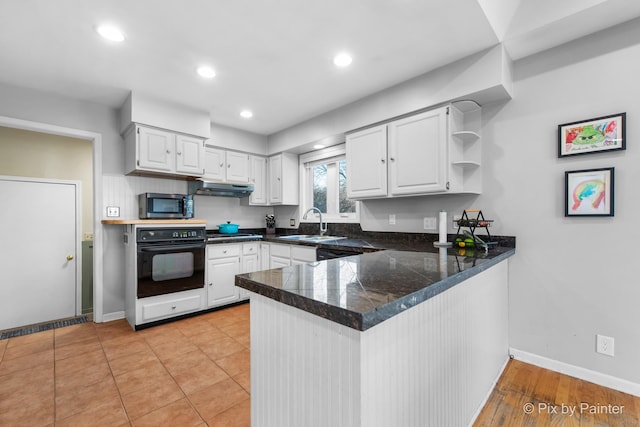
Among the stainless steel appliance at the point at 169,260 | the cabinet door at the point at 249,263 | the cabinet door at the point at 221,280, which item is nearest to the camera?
the stainless steel appliance at the point at 169,260

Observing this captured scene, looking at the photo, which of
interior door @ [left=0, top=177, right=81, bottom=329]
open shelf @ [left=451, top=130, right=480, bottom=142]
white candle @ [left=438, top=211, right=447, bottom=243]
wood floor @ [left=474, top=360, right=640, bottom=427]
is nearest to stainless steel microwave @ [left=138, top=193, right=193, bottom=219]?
interior door @ [left=0, top=177, right=81, bottom=329]

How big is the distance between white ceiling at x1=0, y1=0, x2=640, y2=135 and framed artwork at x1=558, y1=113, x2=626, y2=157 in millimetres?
622

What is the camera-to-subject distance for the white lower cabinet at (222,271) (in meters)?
3.41

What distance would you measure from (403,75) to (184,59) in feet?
6.10

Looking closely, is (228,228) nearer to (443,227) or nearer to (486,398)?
(443,227)

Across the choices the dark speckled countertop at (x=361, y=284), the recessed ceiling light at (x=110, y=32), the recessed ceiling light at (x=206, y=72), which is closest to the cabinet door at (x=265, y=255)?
the recessed ceiling light at (x=206, y=72)

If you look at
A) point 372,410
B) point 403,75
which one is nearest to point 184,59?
point 403,75

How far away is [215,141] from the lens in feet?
12.6

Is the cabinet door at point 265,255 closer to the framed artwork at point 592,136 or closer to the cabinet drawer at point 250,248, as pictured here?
the cabinet drawer at point 250,248

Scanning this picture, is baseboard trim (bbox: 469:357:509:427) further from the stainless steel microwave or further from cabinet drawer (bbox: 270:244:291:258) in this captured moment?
the stainless steel microwave

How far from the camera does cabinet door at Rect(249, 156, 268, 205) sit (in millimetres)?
4285

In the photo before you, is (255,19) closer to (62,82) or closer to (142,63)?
(142,63)

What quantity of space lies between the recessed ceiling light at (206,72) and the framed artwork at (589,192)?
9.57ft

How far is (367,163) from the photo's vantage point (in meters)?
2.98
